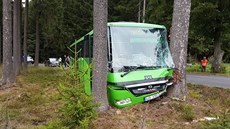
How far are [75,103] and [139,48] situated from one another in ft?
10.9

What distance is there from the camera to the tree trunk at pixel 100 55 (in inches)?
271

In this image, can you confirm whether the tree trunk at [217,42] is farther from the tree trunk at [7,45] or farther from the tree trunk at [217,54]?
the tree trunk at [7,45]

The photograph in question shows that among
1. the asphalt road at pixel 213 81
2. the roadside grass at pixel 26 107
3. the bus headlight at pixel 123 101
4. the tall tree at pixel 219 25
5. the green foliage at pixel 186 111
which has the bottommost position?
the roadside grass at pixel 26 107

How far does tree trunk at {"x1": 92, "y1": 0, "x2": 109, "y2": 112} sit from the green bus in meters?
0.28

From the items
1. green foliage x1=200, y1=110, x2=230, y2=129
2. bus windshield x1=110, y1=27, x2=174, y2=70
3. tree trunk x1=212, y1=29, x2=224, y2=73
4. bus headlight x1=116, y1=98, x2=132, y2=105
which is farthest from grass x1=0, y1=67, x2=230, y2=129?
tree trunk x1=212, y1=29, x2=224, y2=73

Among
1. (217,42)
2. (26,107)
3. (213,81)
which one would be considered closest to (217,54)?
(217,42)

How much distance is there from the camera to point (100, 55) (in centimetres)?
693

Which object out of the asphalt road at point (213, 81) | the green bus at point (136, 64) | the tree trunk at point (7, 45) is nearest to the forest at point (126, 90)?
the green bus at point (136, 64)

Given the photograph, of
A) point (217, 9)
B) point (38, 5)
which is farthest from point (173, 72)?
point (38, 5)

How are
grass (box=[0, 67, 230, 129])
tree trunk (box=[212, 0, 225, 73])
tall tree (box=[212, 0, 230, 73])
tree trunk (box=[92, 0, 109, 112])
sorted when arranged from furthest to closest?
tree trunk (box=[212, 0, 225, 73]), tall tree (box=[212, 0, 230, 73]), tree trunk (box=[92, 0, 109, 112]), grass (box=[0, 67, 230, 129])

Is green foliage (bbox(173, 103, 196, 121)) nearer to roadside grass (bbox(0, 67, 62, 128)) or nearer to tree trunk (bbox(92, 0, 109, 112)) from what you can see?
tree trunk (bbox(92, 0, 109, 112))

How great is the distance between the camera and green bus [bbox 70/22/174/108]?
7121 millimetres

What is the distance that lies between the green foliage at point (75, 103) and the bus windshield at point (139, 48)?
2.19 meters

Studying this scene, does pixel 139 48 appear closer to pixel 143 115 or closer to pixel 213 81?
pixel 143 115
